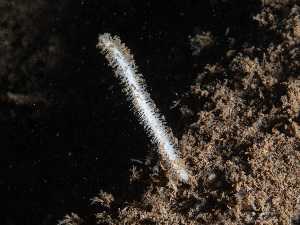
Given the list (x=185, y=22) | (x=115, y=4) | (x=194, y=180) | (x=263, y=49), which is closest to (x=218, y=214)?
(x=194, y=180)

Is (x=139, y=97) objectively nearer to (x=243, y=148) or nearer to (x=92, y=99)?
(x=243, y=148)

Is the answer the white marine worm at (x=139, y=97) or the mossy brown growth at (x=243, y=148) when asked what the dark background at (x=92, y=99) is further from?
the white marine worm at (x=139, y=97)

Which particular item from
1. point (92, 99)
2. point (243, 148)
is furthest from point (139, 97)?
point (92, 99)

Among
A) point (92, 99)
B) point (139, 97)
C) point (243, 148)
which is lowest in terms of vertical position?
point (243, 148)

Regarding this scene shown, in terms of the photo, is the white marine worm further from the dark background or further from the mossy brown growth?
the dark background

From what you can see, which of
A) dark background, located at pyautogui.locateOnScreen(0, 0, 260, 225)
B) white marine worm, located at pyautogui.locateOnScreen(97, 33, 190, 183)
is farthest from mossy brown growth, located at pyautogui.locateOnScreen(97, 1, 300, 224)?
dark background, located at pyautogui.locateOnScreen(0, 0, 260, 225)

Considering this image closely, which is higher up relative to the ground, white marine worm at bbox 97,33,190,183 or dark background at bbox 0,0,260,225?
dark background at bbox 0,0,260,225
